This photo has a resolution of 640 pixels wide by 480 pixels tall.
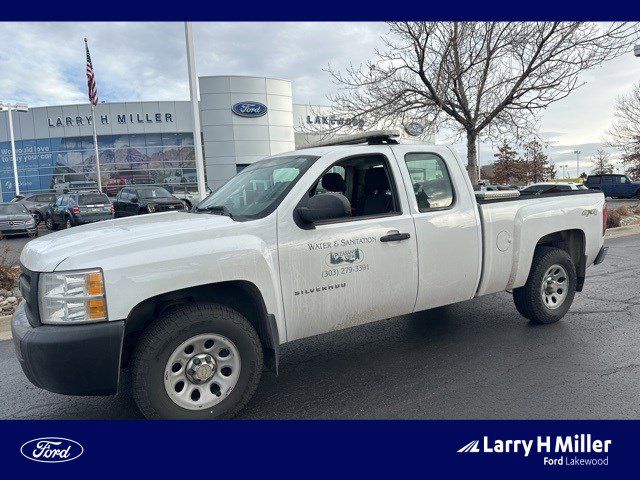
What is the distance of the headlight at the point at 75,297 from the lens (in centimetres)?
285

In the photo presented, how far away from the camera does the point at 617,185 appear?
32000 mm

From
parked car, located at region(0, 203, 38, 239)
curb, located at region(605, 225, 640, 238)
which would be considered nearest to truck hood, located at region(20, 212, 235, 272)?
curb, located at region(605, 225, 640, 238)

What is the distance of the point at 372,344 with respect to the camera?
4.93 m

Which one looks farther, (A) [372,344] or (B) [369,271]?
(A) [372,344]

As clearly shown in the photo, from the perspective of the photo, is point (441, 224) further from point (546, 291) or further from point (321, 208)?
point (546, 291)

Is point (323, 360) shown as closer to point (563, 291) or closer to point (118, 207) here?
point (563, 291)

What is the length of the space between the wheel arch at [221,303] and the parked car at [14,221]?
17594 millimetres

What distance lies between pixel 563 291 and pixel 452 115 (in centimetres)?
926

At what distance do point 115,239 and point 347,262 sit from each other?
1675mm

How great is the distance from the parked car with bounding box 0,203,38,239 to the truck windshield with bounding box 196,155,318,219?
55.9ft

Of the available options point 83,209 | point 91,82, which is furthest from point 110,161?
point 83,209
